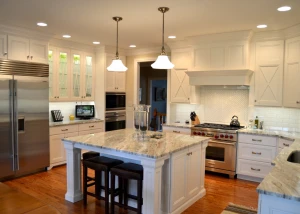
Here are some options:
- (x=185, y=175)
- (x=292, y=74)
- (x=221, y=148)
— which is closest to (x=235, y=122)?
(x=221, y=148)

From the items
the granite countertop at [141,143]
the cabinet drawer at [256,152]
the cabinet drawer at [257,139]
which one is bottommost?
the cabinet drawer at [256,152]

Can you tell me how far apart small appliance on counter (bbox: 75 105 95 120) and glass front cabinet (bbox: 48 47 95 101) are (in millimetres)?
193

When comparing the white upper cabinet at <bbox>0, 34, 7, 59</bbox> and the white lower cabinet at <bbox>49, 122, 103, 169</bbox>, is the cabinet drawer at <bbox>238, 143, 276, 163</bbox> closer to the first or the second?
the white lower cabinet at <bbox>49, 122, 103, 169</bbox>

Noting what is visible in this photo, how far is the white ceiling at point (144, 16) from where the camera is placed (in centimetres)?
320

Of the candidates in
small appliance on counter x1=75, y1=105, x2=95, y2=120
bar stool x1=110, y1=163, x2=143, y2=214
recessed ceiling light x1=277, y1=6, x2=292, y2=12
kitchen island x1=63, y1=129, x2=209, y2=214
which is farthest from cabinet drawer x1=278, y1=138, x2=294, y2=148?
small appliance on counter x1=75, y1=105, x2=95, y2=120

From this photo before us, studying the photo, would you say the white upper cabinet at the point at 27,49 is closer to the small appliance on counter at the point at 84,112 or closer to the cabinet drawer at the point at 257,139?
the small appliance on counter at the point at 84,112

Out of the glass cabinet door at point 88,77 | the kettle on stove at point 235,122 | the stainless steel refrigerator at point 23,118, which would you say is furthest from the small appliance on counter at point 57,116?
the kettle on stove at point 235,122

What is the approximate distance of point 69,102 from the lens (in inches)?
236

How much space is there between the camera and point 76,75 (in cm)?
587

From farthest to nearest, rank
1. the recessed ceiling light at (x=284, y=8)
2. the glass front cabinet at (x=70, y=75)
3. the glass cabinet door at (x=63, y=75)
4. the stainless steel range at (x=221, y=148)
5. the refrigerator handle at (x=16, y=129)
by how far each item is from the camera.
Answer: the glass cabinet door at (x=63, y=75), the glass front cabinet at (x=70, y=75), the stainless steel range at (x=221, y=148), the refrigerator handle at (x=16, y=129), the recessed ceiling light at (x=284, y=8)

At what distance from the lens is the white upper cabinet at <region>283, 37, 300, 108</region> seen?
13.8 ft

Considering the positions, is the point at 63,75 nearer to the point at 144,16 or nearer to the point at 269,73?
the point at 144,16

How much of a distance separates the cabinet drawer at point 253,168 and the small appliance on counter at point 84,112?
346 centimetres

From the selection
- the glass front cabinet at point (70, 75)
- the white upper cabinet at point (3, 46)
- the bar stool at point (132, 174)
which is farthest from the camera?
the glass front cabinet at point (70, 75)
